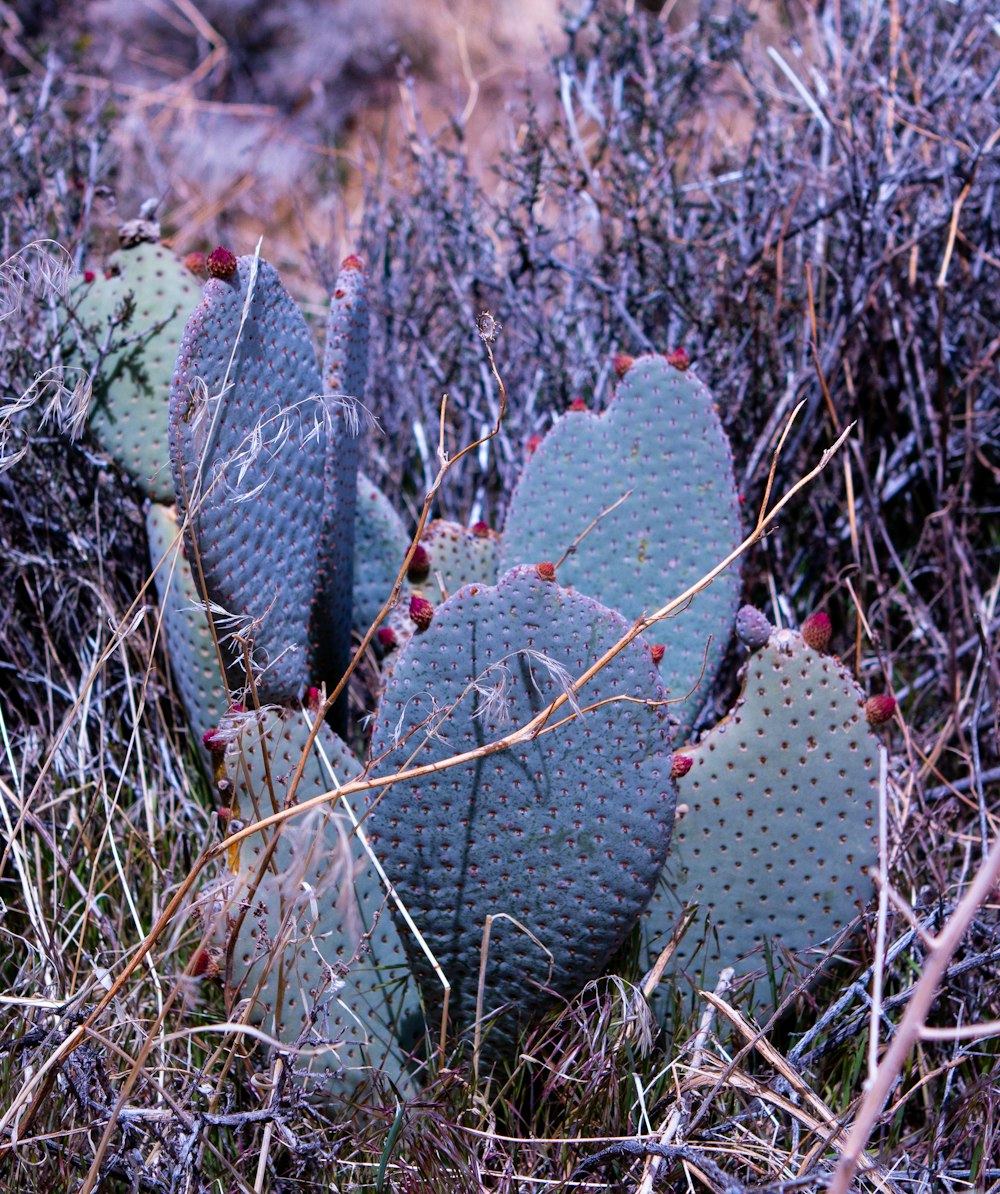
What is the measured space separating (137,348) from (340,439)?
1.75ft

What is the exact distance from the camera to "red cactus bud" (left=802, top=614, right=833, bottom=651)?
1.53m

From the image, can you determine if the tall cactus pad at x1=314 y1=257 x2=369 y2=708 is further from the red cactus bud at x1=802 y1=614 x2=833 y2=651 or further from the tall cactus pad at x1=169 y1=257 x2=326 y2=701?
the red cactus bud at x1=802 y1=614 x2=833 y2=651

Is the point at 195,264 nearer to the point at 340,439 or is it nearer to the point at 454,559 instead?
the point at 340,439

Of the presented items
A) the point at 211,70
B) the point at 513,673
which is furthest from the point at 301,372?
the point at 211,70

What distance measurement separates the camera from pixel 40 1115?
4.35ft

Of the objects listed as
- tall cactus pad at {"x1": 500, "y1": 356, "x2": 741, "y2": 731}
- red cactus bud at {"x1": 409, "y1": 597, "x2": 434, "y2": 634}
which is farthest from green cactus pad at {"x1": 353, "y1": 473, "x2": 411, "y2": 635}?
red cactus bud at {"x1": 409, "y1": 597, "x2": 434, "y2": 634}

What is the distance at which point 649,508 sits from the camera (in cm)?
184

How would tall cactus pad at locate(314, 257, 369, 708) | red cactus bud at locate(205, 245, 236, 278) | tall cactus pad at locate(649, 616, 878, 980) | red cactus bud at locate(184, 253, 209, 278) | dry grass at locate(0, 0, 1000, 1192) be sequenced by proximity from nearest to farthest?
dry grass at locate(0, 0, 1000, 1192)
red cactus bud at locate(205, 245, 236, 278)
tall cactus pad at locate(649, 616, 878, 980)
tall cactus pad at locate(314, 257, 369, 708)
red cactus bud at locate(184, 253, 209, 278)

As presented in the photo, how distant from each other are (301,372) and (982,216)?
1.70 meters

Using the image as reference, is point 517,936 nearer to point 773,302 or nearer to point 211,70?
point 773,302

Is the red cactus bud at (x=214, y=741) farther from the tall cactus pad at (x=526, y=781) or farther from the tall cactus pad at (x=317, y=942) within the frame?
the tall cactus pad at (x=526, y=781)

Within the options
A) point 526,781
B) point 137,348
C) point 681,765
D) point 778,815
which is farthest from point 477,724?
point 137,348

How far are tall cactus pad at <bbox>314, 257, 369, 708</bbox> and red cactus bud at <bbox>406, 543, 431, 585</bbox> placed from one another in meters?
0.10

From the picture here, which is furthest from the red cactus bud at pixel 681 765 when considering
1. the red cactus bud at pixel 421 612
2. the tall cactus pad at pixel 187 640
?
the tall cactus pad at pixel 187 640
